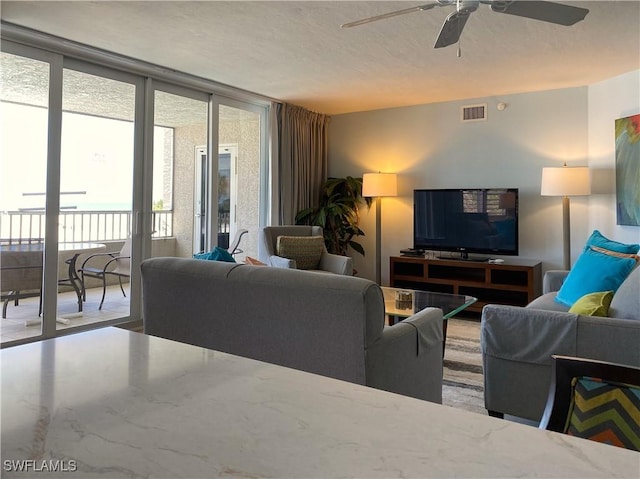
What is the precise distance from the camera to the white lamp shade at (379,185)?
548 centimetres

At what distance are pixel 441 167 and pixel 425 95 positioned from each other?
867 millimetres

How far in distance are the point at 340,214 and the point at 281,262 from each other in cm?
157

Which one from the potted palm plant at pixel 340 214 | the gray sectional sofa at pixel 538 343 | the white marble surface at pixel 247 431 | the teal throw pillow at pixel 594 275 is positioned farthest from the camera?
the potted palm plant at pixel 340 214

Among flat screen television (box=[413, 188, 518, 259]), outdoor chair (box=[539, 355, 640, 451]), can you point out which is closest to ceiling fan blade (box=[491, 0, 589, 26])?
outdoor chair (box=[539, 355, 640, 451])

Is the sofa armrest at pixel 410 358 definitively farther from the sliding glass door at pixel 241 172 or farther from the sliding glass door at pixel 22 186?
the sliding glass door at pixel 241 172

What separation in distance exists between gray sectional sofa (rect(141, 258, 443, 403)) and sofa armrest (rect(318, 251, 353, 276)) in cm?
244

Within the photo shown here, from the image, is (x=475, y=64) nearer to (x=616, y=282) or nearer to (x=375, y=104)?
(x=375, y=104)

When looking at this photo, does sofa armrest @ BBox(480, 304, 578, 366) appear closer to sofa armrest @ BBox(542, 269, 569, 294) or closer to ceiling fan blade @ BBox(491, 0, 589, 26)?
ceiling fan blade @ BBox(491, 0, 589, 26)

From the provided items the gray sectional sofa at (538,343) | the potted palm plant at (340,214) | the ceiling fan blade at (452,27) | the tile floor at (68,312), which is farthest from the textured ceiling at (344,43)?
the tile floor at (68,312)

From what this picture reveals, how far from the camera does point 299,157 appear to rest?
5.95 meters

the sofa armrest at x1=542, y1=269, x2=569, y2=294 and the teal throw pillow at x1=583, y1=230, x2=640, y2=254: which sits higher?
the teal throw pillow at x1=583, y1=230, x2=640, y2=254

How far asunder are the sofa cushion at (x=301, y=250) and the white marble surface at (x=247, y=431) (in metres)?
4.00

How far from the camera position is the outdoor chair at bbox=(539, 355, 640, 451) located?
0.86 metres

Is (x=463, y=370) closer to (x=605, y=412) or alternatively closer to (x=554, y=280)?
(x=554, y=280)
